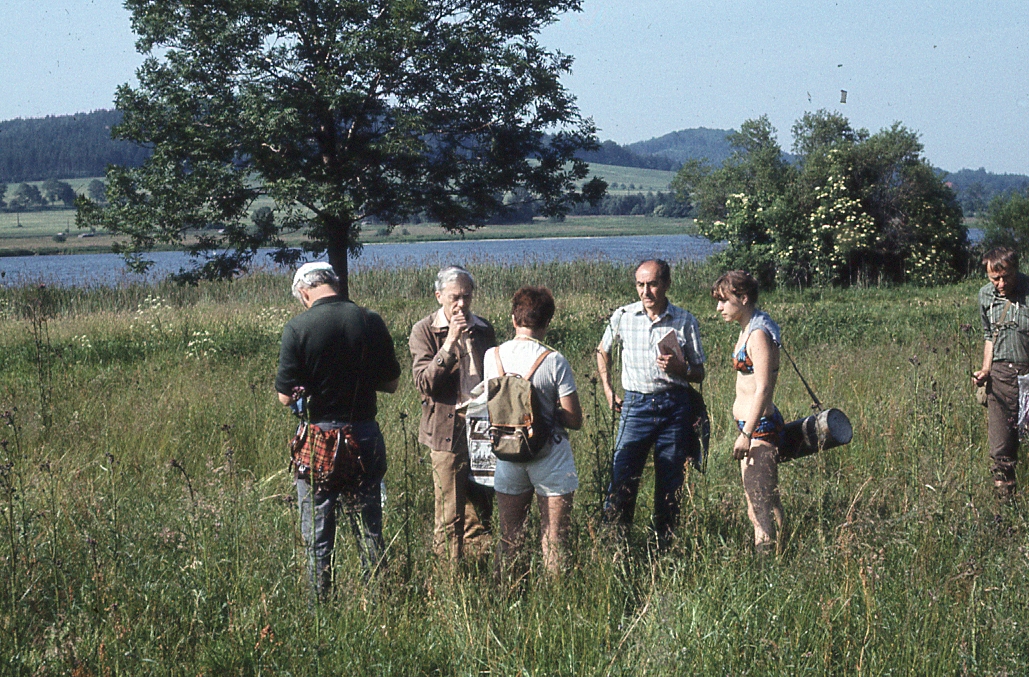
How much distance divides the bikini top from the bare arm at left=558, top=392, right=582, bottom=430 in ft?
3.54

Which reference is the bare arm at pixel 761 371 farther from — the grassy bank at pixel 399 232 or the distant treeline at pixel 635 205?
the distant treeline at pixel 635 205

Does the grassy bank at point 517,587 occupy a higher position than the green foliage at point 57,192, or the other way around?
the green foliage at point 57,192

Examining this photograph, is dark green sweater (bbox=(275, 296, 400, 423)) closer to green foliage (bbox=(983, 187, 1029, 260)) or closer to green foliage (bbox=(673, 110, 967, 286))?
green foliage (bbox=(673, 110, 967, 286))

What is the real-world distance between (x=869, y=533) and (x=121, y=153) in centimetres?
11136

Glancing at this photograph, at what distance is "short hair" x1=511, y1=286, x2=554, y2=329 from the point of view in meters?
4.32

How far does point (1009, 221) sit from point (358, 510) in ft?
124

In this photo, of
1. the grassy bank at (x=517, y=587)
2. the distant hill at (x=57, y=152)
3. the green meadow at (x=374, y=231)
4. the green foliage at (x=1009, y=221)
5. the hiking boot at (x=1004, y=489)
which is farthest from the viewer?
the distant hill at (x=57, y=152)

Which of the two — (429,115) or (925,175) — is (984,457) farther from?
(925,175)

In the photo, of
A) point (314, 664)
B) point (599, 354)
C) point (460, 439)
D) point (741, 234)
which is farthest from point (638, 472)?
point (741, 234)

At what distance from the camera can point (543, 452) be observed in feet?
13.9

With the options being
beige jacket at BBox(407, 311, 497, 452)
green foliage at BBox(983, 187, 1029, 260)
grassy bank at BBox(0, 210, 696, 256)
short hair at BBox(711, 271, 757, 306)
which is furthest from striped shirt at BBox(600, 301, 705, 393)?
grassy bank at BBox(0, 210, 696, 256)

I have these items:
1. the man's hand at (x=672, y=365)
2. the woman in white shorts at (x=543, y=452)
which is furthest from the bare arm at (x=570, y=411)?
the man's hand at (x=672, y=365)

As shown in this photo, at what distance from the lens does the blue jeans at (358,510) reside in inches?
163

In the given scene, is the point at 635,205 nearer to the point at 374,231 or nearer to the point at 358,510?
the point at 374,231
